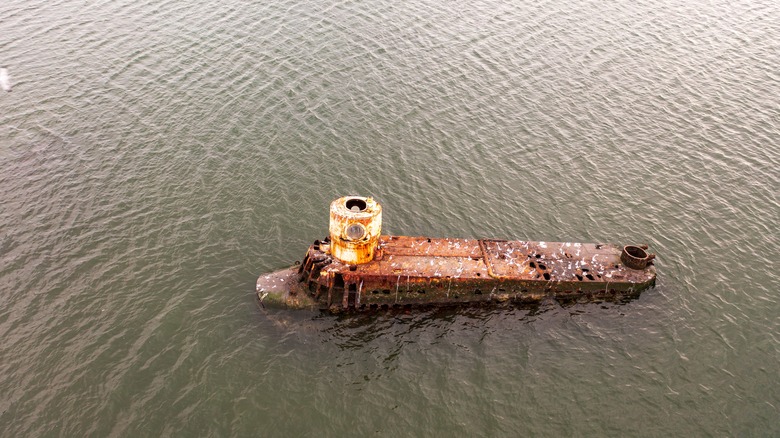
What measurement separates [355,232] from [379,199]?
348 inches

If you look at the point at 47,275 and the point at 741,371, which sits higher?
the point at 47,275

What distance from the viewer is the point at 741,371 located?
1001 inches

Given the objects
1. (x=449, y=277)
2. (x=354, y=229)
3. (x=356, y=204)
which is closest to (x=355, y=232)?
(x=354, y=229)

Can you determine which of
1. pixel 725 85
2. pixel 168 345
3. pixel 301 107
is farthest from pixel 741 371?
pixel 301 107

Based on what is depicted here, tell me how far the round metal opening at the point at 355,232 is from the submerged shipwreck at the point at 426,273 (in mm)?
50

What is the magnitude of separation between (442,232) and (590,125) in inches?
699

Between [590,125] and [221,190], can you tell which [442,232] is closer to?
[221,190]

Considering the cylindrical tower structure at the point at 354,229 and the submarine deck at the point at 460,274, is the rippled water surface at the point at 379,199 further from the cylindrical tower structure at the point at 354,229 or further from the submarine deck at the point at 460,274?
the cylindrical tower structure at the point at 354,229

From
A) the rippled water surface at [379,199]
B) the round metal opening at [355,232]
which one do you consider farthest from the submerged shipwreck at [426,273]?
the rippled water surface at [379,199]

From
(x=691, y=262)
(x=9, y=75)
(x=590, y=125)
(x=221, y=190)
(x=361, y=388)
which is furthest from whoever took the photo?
(x=9, y=75)

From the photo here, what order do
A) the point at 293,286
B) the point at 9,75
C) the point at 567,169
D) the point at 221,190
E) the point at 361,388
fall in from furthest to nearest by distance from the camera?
1. the point at 9,75
2. the point at 567,169
3. the point at 221,190
4. the point at 293,286
5. the point at 361,388

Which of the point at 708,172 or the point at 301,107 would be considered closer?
the point at 708,172

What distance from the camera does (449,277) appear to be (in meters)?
26.7

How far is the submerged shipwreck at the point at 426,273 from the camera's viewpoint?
2664 cm
